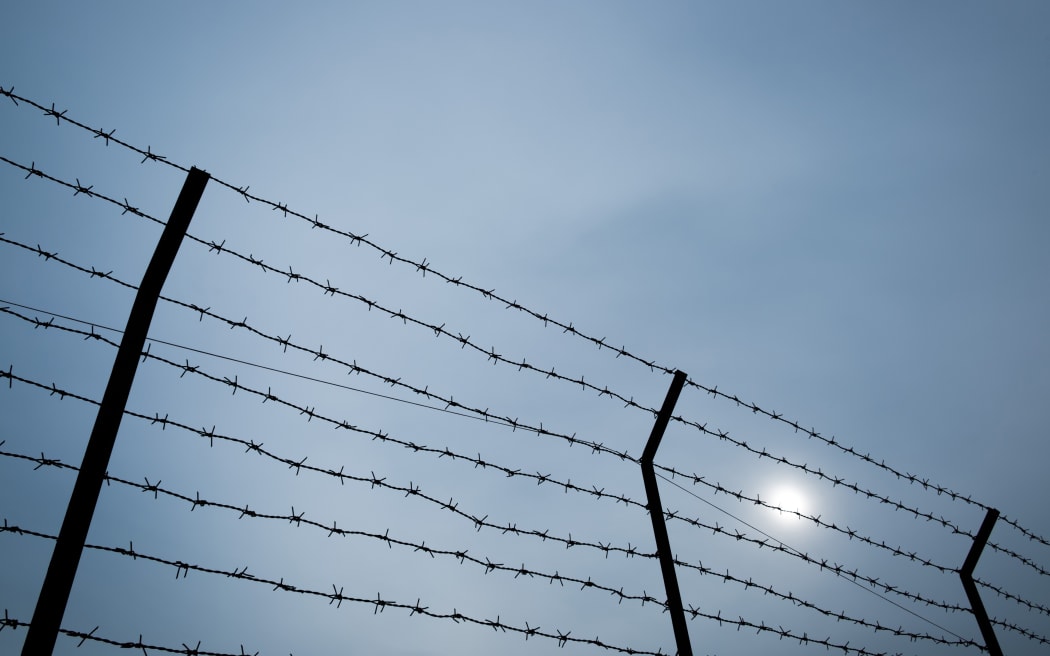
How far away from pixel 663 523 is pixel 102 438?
292 centimetres

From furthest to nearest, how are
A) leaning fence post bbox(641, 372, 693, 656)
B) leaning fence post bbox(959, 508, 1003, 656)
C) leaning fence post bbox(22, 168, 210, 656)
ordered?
leaning fence post bbox(959, 508, 1003, 656) < leaning fence post bbox(641, 372, 693, 656) < leaning fence post bbox(22, 168, 210, 656)

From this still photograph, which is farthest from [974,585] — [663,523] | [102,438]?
[102,438]

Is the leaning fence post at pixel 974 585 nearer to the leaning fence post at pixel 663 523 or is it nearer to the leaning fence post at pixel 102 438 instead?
the leaning fence post at pixel 663 523

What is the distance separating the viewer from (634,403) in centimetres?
424

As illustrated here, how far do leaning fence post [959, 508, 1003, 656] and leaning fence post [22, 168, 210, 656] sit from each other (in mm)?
6344

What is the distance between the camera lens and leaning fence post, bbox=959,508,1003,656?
553 cm

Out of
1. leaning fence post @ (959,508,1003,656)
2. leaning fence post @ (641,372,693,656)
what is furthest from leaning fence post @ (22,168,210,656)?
leaning fence post @ (959,508,1003,656)

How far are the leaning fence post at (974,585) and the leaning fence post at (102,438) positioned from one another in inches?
250

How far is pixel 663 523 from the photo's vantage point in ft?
13.3

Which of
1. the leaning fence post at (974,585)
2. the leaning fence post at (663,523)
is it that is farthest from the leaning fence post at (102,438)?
the leaning fence post at (974,585)

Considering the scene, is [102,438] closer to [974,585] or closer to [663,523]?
[663,523]

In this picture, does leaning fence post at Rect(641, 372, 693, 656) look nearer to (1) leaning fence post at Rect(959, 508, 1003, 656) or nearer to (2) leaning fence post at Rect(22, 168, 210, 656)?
(2) leaning fence post at Rect(22, 168, 210, 656)

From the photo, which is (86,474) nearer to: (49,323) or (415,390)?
(49,323)

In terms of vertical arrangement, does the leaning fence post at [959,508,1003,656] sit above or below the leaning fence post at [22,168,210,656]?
above
